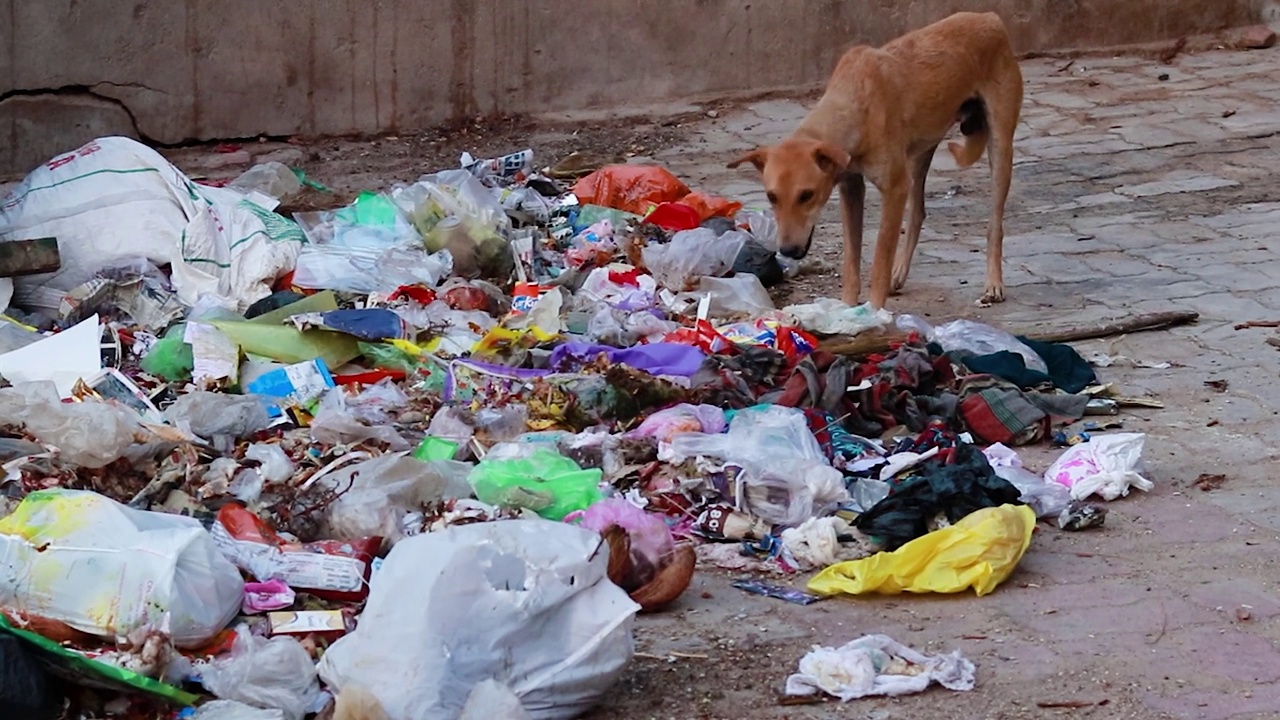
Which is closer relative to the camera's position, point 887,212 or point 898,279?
point 887,212

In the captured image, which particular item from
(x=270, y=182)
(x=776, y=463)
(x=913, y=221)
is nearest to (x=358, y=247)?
(x=270, y=182)

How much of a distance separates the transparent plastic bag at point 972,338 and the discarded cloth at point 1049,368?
0.05 meters

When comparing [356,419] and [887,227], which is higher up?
[887,227]

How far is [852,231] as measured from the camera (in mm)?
6848

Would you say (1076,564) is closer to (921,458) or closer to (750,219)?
(921,458)

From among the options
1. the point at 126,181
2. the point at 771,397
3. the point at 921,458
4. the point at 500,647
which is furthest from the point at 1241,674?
the point at 126,181

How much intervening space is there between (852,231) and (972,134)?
1.06 m

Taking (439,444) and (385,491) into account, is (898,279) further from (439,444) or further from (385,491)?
(385,491)

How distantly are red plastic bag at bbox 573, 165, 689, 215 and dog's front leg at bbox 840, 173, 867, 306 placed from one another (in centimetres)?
126

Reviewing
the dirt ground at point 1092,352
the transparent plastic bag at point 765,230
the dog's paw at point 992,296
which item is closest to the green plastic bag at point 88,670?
the dirt ground at point 1092,352

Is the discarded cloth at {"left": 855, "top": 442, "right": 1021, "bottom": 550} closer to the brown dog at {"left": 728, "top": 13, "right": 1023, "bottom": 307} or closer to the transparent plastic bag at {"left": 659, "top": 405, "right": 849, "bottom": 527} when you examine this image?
the transparent plastic bag at {"left": 659, "top": 405, "right": 849, "bottom": 527}

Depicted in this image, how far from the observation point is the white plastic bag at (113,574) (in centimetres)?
345

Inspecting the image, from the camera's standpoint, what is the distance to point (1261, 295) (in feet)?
22.4

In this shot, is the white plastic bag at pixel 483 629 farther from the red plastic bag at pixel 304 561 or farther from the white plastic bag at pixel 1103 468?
the white plastic bag at pixel 1103 468
